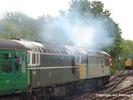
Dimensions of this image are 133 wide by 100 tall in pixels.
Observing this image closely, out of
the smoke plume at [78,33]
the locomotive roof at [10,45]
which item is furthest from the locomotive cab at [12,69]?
the smoke plume at [78,33]

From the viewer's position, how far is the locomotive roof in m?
17.7

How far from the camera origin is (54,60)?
918 inches

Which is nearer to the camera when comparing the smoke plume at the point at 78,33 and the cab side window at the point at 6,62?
the cab side window at the point at 6,62

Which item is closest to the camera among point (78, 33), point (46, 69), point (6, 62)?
point (6, 62)

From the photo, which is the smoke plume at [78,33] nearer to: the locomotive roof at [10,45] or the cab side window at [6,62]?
the locomotive roof at [10,45]

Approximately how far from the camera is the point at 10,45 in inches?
717

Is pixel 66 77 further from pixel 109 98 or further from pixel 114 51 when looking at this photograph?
pixel 114 51

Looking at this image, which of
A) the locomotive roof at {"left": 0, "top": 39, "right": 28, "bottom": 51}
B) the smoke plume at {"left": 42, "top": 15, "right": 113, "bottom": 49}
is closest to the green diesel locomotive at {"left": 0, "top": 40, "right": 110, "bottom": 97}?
the locomotive roof at {"left": 0, "top": 39, "right": 28, "bottom": 51}

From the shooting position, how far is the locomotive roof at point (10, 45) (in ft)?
57.9

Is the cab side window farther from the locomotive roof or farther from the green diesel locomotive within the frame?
the locomotive roof

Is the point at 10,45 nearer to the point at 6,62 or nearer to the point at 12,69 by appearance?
the point at 6,62

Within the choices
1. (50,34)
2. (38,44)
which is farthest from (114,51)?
(38,44)

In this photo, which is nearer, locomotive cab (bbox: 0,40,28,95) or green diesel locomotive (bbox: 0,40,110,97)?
locomotive cab (bbox: 0,40,28,95)

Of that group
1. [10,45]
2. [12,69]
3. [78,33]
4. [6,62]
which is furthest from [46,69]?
[78,33]
